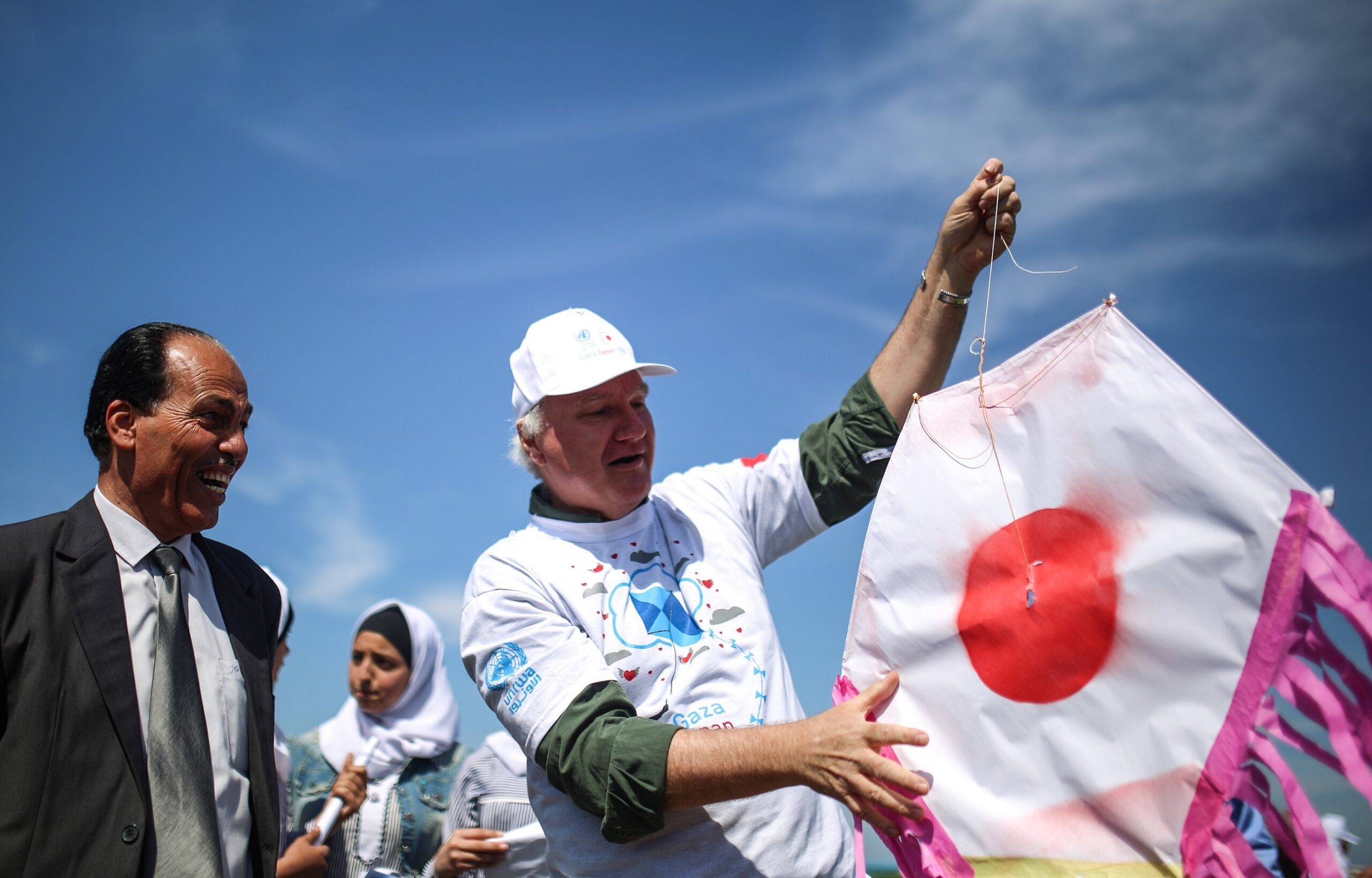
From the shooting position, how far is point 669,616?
3.03m

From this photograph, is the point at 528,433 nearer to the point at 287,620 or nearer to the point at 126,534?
the point at 126,534

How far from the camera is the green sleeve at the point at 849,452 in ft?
10.6

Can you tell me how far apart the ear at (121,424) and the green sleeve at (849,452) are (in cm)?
210

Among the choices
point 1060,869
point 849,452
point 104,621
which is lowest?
point 1060,869

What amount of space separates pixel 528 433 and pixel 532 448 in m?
0.06

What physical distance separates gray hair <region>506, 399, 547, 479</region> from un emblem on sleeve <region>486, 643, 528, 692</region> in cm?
85

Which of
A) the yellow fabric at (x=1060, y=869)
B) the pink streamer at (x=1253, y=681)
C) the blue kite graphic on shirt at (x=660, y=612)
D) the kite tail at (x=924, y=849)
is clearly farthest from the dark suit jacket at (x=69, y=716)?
the pink streamer at (x=1253, y=681)

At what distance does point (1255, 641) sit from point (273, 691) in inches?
107

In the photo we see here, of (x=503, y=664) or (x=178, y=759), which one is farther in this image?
(x=503, y=664)

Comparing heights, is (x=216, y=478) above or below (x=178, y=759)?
above

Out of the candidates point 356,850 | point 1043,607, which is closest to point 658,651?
point 1043,607

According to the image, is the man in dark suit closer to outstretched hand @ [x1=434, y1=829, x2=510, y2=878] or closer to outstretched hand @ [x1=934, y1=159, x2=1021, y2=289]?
outstretched hand @ [x1=434, y1=829, x2=510, y2=878]

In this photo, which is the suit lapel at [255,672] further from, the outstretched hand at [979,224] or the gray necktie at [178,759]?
the outstretched hand at [979,224]

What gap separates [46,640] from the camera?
100 inches
